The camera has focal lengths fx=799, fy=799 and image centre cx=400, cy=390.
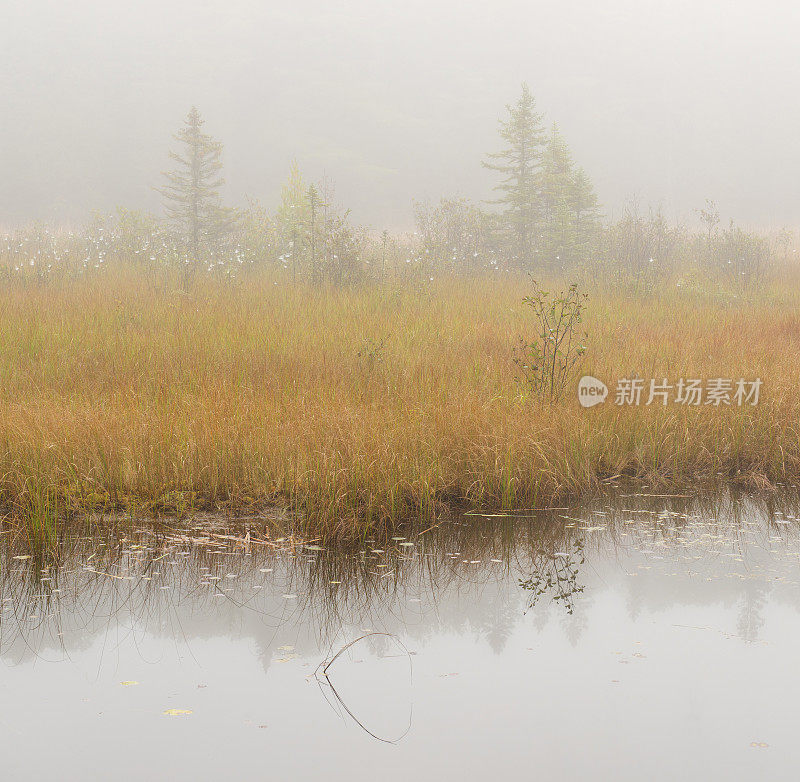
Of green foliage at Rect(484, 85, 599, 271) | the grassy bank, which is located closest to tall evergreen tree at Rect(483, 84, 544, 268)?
green foliage at Rect(484, 85, 599, 271)

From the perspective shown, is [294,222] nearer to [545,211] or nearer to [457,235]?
[457,235]

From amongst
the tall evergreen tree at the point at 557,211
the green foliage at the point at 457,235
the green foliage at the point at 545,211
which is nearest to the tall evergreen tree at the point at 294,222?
the green foliage at the point at 457,235

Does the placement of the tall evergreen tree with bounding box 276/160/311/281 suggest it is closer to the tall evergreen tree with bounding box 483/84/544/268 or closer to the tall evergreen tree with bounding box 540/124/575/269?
the tall evergreen tree with bounding box 483/84/544/268

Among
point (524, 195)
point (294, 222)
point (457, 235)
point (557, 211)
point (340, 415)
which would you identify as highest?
point (524, 195)

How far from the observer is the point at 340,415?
661cm

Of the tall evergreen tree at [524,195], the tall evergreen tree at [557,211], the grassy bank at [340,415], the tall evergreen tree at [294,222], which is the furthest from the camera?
the tall evergreen tree at [524,195]

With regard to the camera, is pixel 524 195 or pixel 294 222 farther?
pixel 524 195

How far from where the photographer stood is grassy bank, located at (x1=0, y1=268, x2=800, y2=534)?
5.78 m

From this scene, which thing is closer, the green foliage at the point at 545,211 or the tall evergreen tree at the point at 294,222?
the tall evergreen tree at the point at 294,222

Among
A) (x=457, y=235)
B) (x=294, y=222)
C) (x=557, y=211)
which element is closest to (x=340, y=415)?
(x=457, y=235)

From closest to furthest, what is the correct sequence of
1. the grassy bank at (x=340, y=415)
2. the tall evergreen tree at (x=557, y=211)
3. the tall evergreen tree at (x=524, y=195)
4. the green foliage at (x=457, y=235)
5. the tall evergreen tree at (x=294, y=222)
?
the grassy bank at (x=340, y=415) < the tall evergreen tree at (x=294, y=222) < the green foliage at (x=457, y=235) < the tall evergreen tree at (x=557, y=211) < the tall evergreen tree at (x=524, y=195)

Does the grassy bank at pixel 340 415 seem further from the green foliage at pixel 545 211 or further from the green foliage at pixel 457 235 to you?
the green foliage at pixel 545 211

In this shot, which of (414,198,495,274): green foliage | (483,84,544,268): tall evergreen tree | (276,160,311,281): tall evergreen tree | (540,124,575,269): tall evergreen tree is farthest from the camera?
(483,84,544,268): tall evergreen tree

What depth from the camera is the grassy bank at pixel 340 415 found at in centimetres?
578
